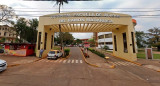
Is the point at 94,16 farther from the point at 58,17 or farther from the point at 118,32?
the point at 118,32

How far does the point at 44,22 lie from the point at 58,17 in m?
2.82

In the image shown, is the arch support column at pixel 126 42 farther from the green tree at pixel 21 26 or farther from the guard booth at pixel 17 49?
the green tree at pixel 21 26

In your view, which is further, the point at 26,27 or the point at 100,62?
the point at 26,27

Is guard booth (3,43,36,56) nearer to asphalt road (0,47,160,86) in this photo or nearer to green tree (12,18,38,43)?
asphalt road (0,47,160,86)

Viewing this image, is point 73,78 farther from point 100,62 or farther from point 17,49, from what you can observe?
point 17,49

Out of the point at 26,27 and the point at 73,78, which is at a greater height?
the point at 26,27

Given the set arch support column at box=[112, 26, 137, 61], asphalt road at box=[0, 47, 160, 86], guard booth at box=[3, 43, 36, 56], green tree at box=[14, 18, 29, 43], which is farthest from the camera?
green tree at box=[14, 18, 29, 43]

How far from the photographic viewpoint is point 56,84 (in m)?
4.13

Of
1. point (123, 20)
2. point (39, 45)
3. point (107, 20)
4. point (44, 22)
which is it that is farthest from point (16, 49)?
point (123, 20)

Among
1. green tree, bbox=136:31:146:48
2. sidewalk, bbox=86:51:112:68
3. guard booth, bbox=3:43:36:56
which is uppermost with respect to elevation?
green tree, bbox=136:31:146:48

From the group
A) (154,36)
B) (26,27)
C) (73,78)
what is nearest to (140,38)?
(154,36)

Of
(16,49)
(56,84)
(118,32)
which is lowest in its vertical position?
(56,84)

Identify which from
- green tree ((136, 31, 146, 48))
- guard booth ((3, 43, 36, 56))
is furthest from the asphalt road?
green tree ((136, 31, 146, 48))

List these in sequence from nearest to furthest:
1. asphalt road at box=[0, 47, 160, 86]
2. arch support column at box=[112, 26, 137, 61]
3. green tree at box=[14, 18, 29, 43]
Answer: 1. asphalt road at box=[0, 47, 160, 86]
2. arch support column at box=[112, 26, 137, 61]
3. green tree at box=[14, 18, 29, 43]
